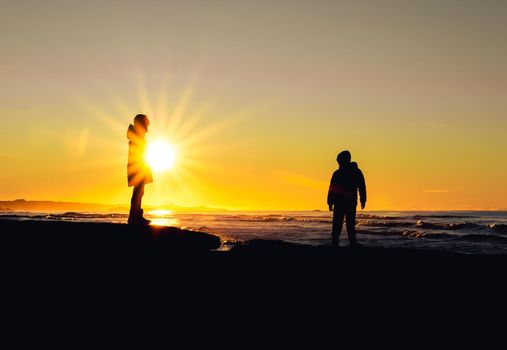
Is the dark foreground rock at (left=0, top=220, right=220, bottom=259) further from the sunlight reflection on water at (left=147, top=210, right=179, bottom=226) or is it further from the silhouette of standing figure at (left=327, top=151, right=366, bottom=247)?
the sunlight reflection on water at (left=147, top=210, right=179, bottom=226)

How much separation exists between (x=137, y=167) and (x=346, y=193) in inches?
229

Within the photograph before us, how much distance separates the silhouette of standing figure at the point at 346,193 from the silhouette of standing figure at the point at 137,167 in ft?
17.2

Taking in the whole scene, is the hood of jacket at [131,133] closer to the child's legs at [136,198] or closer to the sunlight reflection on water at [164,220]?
the child's legs at [136,198]

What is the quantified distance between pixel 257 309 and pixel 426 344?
2190mm

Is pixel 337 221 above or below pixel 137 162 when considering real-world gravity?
below

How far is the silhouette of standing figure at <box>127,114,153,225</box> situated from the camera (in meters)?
11.3

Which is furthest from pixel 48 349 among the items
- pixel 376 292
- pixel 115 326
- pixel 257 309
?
pixel 376 292

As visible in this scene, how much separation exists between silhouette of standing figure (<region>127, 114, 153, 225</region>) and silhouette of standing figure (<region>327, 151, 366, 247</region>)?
5244 mm

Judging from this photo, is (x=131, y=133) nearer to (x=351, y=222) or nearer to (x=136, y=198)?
(x=136, y=198)

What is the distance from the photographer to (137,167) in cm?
1144

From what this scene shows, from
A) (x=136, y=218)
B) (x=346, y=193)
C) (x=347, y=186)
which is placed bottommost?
(x=136, y=218)

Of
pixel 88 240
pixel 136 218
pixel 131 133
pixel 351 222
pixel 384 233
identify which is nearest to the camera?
pixel 88 240

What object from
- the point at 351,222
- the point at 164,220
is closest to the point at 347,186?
the point at 351,222

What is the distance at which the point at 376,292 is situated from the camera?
22.3 ft
